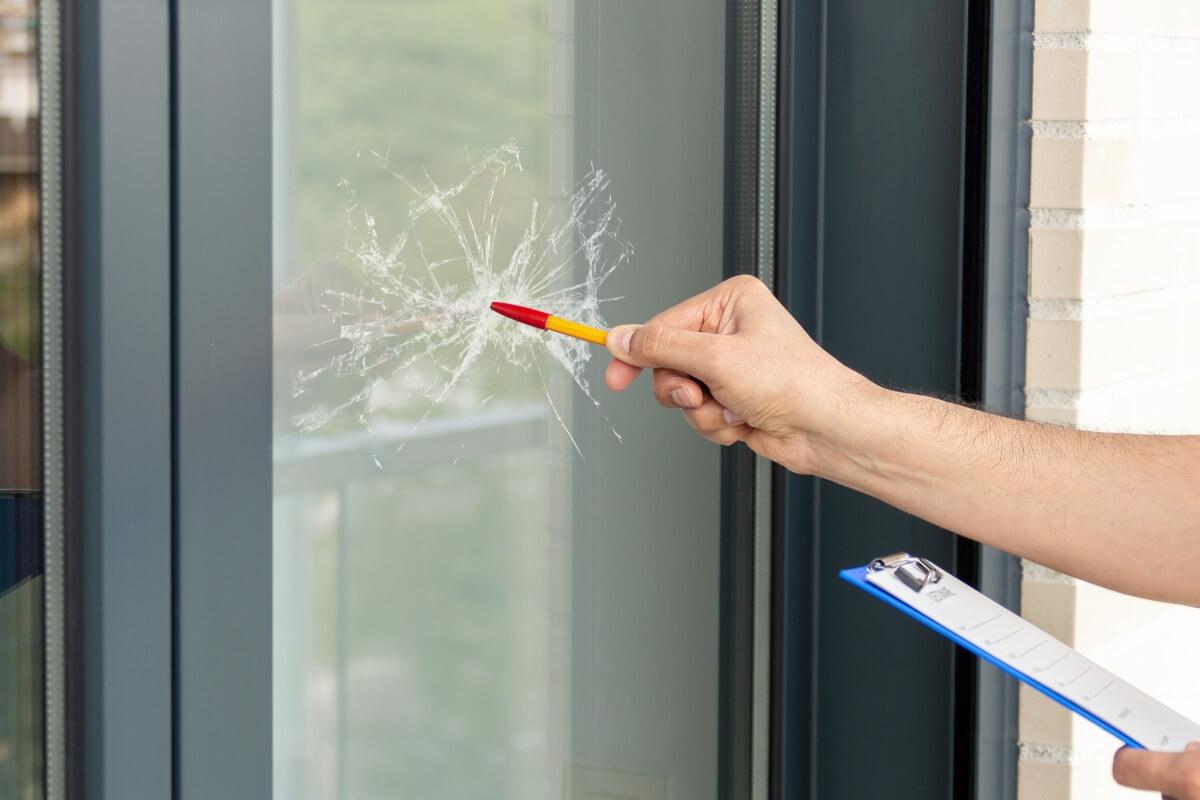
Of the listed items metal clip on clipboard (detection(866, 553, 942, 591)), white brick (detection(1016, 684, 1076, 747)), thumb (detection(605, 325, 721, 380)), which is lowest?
white brick (detection(1016, 684, 1076, 747))

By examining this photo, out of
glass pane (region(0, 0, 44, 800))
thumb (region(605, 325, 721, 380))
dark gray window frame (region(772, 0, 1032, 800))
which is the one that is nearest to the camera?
glass pane (region(0, 0, 44, 800))

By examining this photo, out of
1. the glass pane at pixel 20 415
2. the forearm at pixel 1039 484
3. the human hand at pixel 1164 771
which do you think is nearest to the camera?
the glass pane at pixel 20 415

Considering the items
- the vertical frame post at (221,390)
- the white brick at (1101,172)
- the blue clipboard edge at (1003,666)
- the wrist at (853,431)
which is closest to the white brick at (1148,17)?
the white brick at (1101,172)

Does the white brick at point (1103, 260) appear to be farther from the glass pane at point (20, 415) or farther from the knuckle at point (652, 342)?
the glass pane at point (20, 415)

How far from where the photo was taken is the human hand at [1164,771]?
0.79 m

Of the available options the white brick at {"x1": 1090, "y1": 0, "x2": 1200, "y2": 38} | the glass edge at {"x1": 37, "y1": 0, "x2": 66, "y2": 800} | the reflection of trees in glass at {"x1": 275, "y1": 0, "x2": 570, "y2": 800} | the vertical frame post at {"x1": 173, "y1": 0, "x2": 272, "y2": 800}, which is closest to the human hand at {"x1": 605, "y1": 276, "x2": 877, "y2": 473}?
A: the reflection of trees in glass at {"x1": 275, "y1": 0, "x2": 570, "y2": 800}

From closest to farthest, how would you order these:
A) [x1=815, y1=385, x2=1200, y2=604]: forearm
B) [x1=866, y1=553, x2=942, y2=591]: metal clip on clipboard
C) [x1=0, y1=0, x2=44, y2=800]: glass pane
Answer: [x1=0, y1=0, x2=44, y2=800]: glass pane → [x1=866, y1=553, x2=942, y2=591]: metal clip on clipboard → [x1=815, y1=385, x2=1200, y2=604]: forearm

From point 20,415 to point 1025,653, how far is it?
657mm

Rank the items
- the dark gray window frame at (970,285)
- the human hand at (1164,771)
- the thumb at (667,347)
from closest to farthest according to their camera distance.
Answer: the human hand at (1164,771)
the thumb at (667,347)
the dark gray window frame at (970,285)

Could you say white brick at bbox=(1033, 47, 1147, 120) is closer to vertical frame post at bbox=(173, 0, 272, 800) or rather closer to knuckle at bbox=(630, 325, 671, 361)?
knuckle at bbox=(630, 325, 671, 361)

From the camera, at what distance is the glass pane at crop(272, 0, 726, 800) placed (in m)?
0.86

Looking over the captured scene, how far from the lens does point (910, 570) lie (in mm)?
917

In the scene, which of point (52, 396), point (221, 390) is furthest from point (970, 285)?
point (52, 396)

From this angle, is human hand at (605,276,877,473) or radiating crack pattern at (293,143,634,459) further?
human hand at (605,276,877,473)
